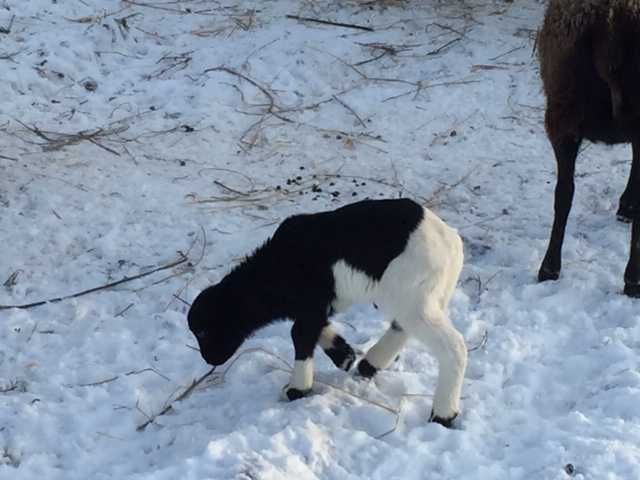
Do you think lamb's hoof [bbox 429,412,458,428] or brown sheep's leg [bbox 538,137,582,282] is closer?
lamb's hoof [bbox 429,412,458,428]

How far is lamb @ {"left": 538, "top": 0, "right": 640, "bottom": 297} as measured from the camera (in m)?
4.34

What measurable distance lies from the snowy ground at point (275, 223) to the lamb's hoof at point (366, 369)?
0.07m

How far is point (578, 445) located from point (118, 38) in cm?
519

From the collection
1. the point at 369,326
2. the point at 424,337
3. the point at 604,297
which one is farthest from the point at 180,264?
the point at 604,297

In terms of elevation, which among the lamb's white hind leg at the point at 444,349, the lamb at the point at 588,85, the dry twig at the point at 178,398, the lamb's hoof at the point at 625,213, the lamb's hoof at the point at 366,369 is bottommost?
the dry twig at the point at 178,398

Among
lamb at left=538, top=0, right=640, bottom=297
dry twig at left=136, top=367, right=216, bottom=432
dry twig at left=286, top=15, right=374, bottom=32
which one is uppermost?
lamb at left=538, top=0, right=640, bottom=297

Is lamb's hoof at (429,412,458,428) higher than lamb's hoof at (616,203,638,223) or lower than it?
lower

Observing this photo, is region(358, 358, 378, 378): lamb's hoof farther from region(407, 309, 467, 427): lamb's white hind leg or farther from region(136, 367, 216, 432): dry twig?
region(136, 367, 216, 432): dry twig

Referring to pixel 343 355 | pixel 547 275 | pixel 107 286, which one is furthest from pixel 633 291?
pixel 107 286

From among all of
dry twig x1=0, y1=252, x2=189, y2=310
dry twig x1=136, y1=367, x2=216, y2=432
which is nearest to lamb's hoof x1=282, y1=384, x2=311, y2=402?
dry twig x1=136, y1=367, x2=216, y2=432

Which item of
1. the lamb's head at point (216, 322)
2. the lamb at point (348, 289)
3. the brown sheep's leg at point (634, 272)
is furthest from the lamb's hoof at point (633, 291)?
the lamb's head at point (216, 322)

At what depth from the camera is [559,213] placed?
16.3ft

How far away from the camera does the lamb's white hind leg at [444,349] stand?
368 cm

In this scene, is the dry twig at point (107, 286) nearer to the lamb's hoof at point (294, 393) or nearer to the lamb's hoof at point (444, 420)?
the lamb's hoof at point (294, 393)
